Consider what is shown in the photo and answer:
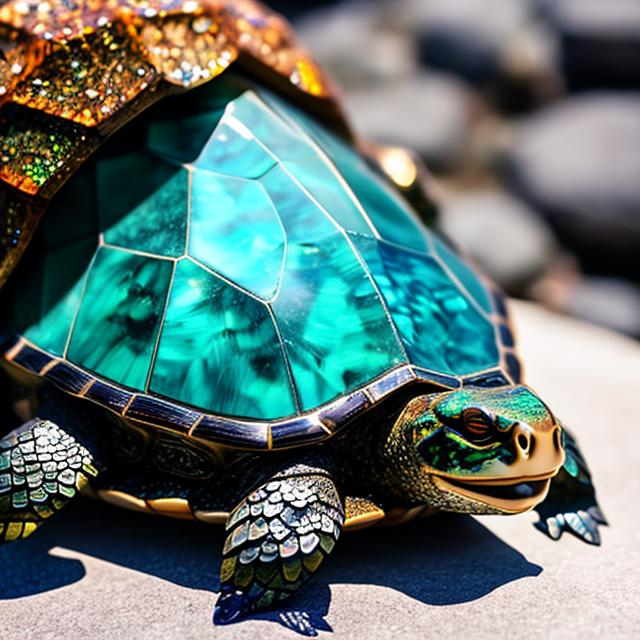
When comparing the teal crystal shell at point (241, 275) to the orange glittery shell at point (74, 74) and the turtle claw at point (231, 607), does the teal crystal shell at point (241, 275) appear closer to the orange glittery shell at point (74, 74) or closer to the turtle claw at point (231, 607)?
the orange glittery shell at point (74, 74)

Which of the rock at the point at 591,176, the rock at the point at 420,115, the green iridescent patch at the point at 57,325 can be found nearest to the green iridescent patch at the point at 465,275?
the green iridescent patch at the point at 57,325

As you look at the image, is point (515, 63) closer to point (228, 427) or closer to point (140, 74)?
point (140, 74)

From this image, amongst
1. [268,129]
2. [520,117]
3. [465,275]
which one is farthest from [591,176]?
[268,129]

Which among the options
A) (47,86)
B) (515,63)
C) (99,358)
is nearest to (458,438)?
(99,358)

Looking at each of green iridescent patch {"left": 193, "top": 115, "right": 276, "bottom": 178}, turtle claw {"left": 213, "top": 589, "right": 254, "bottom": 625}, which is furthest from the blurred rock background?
turtle claw {"left": 213, "top": 589, "right": 254, "bottom": 625}

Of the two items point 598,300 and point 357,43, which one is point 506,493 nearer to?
point 598,300

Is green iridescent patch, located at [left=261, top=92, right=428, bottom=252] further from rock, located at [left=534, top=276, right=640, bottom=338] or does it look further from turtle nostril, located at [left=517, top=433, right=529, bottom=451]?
rock, located at [left=534, top=276, right=640, bottom=338]

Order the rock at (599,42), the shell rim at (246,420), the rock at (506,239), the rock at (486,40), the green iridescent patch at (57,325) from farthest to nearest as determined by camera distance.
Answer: the rock at (486,40) → the rock at (599,42) → the rock at (506,239) → the green iridescent patch at (57,325) → the shell rim at (246,420)
